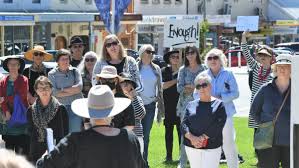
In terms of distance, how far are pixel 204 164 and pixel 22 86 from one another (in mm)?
2741

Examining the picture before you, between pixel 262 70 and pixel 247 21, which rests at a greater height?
pixel 247 21

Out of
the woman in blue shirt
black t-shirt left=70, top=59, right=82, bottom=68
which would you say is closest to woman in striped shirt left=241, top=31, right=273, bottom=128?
the woman in blue shirt

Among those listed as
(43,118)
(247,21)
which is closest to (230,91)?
(43,118)

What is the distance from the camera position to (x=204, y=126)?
8.10 m

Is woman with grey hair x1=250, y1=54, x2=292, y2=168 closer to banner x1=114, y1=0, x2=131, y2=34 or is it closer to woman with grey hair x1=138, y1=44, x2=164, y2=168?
woman with grey hair x1=138, y1=44, x2=164, y2=168

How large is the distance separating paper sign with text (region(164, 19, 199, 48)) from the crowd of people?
204 cm

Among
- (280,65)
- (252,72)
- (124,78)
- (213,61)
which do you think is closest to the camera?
(280,65)

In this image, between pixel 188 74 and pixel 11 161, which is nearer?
pixel 11 161

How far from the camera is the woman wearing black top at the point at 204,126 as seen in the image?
8094 mm

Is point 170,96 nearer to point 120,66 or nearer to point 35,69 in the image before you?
point 35,69

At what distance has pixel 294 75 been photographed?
5680 millimetres

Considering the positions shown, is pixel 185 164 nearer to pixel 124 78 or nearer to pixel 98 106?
pixel 124 78

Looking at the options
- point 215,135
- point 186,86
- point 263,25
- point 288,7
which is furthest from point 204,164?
point 288,7

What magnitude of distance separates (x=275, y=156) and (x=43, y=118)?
2.65m
